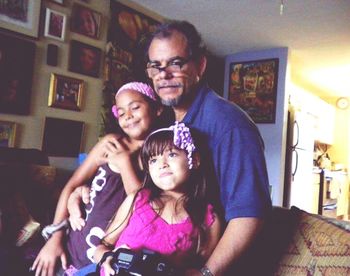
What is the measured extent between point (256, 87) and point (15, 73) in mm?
3556

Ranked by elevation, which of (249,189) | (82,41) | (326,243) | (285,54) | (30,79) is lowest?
(326,243)

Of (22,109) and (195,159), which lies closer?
(195,159)

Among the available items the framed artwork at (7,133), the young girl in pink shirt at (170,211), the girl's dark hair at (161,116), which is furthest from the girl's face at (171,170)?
the framed artwork at (7,133)

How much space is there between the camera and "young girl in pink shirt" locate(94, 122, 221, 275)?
1.13m

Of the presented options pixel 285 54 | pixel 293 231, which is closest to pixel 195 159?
pixel 293 231

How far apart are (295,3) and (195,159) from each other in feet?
10.3

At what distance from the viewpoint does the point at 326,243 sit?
115 cm

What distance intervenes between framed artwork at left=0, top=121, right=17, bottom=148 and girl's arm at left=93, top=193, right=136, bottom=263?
6.72 feet

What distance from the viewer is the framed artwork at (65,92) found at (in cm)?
330

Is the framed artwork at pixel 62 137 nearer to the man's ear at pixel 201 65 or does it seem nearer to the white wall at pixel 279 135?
the man's ear at pixel 201 65

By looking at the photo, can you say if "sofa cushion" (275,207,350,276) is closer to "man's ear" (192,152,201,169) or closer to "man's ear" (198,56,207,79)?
"man's ear" (192,152,201,169)

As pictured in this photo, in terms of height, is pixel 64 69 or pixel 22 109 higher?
pixel 64 69

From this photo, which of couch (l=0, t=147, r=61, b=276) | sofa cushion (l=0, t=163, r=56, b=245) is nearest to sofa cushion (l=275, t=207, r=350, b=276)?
couch (l=0, t=147, r=61, b=276)

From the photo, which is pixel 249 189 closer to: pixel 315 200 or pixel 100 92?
pixel 100 92
